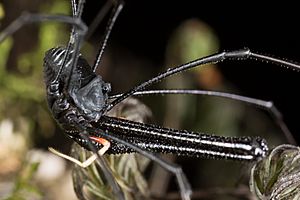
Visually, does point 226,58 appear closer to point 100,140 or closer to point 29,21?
point 100,140

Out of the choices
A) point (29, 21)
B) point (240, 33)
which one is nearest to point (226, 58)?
point (29, 21)

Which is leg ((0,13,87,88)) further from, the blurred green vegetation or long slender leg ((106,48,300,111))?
the blurred green vegetation

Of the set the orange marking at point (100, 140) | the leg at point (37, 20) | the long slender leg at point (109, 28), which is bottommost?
the orange marking at point (100, 140)

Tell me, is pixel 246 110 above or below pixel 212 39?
below

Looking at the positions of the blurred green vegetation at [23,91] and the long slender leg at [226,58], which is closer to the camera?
the long slender leg at [226,58]

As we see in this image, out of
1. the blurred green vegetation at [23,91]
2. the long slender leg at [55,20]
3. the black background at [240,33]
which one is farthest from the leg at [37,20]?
the black background at [240,33]

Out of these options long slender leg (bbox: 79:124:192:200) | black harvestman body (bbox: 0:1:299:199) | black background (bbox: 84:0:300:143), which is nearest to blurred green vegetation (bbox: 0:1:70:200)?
black background (bbox: 84:0:300:143)

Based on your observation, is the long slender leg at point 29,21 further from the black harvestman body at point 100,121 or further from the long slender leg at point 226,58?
the long slender leg at point 226,58

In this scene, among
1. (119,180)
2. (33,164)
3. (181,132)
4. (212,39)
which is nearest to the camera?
(181,132)

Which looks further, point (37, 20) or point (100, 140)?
point (100, 140)

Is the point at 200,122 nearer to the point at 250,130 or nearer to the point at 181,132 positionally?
the point at 250,130

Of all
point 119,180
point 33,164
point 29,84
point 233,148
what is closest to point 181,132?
point 233,148
